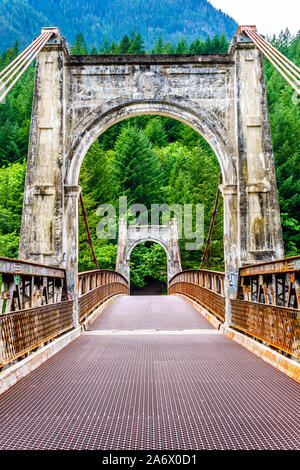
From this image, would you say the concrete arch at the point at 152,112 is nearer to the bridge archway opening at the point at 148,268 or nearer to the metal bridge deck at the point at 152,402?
the metal bridge deck at the point at 152,402

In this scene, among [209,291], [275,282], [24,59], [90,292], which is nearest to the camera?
[275,282]

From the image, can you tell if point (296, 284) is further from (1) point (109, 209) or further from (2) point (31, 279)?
(1) point (109, 209)

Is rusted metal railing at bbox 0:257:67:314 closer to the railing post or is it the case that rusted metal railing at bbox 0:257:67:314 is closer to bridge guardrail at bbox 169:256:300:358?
the railing post

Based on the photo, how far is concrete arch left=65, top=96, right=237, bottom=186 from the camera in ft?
27.5

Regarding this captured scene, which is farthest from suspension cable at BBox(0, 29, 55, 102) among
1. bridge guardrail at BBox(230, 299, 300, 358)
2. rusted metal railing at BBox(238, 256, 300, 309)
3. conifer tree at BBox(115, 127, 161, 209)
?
conifer tree at BBox(115, 127, 161, 209)

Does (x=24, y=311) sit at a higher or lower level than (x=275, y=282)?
lower

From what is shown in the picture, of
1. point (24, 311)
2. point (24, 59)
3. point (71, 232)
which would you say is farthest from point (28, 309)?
point (24, 59)

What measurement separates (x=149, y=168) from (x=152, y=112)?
3387 cm

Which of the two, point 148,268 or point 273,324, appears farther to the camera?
point 148,268

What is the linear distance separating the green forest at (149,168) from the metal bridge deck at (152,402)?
55.0ft

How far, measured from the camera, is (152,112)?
8625 mm

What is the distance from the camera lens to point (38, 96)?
331 inches

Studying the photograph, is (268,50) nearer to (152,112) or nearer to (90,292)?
(152,112)

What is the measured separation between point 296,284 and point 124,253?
2716 centimetres
